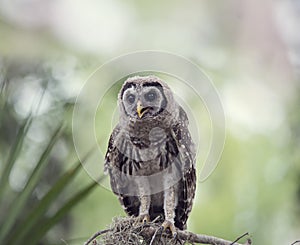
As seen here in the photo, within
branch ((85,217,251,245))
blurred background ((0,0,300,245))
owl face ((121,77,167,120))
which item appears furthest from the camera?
blurred background ((0,0,300,245))

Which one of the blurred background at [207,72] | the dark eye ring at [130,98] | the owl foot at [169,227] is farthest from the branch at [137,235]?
the blurred background at [207,72]

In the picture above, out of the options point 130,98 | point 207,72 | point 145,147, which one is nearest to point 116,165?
point 145,147

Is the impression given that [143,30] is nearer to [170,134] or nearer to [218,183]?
[218,183]

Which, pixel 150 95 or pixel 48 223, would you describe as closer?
pixel 150 95

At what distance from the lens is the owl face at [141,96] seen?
195cm

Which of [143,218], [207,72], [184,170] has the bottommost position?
[143,218]

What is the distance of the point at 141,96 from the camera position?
76.7 inches

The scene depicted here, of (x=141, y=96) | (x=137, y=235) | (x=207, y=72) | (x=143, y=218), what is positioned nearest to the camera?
(x=137, y=235)

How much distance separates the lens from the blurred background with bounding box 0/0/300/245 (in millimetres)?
4020

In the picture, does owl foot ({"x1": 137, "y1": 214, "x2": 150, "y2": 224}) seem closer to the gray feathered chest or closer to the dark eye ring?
the gray feathered chest

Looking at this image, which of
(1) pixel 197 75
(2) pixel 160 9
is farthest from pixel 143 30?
(1) pixel 197 75

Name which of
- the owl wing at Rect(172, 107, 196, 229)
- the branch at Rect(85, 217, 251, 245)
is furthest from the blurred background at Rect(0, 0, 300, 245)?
the branch at Rect(85, 217, 251, 245)

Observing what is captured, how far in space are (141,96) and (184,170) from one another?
30 cm

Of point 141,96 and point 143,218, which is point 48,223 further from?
point 141,96
